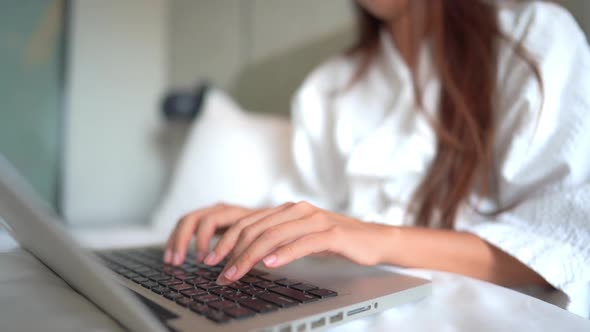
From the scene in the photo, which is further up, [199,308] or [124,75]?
[124,75]

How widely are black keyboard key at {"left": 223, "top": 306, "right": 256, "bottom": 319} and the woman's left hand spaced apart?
0.27 feet

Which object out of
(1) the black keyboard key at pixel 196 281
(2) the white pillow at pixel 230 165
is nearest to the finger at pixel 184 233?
(1) the black keyboard key at pixel 196 281

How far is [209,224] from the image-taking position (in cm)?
60

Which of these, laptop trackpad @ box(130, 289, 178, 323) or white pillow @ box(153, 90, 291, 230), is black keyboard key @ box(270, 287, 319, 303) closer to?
laptop trackpad @ box(130, 289, 178, 323)

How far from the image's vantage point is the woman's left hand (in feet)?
1.41

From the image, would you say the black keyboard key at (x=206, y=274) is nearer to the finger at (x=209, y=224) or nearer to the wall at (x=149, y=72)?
the finger at (x=209, y=224)

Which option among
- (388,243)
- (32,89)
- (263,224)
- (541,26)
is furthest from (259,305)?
(32,89)

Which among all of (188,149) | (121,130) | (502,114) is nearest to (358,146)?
(502,114)

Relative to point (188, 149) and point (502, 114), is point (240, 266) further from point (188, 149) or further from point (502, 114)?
point (188, 149)

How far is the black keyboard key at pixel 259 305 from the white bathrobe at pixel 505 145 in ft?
1.25

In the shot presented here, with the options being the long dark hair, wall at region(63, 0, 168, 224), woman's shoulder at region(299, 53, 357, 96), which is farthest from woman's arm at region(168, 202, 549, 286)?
wall at region(63, 0, 168, 224)

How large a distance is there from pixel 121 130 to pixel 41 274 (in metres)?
1.63

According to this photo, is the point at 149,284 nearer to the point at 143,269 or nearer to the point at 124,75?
the point at 143,269

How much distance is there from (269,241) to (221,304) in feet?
0.33
